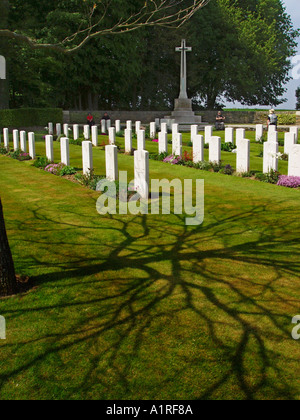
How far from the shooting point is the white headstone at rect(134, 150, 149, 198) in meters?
9.97

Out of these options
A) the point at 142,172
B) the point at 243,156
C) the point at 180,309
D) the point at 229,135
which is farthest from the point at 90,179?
the point at 229,135

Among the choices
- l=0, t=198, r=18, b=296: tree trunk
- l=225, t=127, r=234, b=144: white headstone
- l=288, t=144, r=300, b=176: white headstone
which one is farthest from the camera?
l=225, t=127, r=234, b=144: white headstone

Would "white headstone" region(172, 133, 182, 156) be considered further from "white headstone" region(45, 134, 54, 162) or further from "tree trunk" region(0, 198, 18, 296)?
"tree trunk" region(0, 198, 18, 296)

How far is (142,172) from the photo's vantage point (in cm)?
1005

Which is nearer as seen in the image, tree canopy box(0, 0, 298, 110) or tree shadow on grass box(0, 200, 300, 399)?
tree shadow on grass box(0, 200, 300, 399)

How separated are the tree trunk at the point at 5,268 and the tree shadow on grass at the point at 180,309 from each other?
1.35ft

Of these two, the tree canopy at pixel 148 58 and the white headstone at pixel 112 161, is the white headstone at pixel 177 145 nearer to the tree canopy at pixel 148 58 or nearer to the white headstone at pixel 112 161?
the white headstone at pixel 112 161

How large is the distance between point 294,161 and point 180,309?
7.92 m

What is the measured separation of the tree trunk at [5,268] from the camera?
5598 millimetres

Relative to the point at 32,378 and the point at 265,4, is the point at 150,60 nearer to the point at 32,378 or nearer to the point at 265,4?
the point at 265,4

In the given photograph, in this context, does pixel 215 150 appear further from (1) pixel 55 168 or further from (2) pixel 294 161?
(1) pixel 55 168

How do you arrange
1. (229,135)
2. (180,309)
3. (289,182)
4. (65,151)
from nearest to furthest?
(180,309) < (289,182) < (65,151) < (229,135)

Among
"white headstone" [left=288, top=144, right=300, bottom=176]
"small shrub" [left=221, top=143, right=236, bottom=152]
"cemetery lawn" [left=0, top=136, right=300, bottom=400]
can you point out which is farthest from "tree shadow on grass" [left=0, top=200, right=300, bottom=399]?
"small shrub" [left=221, top=143, right=236, bottom=152]

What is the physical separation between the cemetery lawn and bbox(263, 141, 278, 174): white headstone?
A: 345cm
